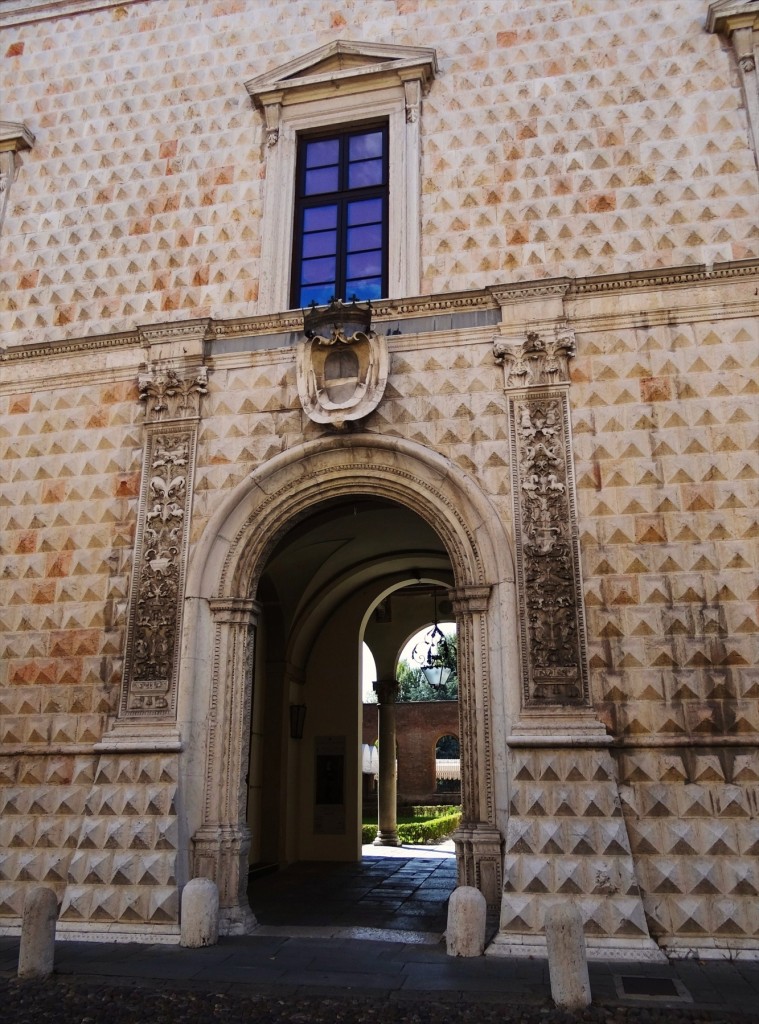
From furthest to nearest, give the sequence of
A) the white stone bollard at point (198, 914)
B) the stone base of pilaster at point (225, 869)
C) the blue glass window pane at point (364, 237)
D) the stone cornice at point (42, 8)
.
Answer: the stone cornice at point (42, 8) → the blue glass window pane at point (364, 237) → the stone base of pilaster at point (225, 869) → the white stone bollard at point (198, 914)

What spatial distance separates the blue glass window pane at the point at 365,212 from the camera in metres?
10.1

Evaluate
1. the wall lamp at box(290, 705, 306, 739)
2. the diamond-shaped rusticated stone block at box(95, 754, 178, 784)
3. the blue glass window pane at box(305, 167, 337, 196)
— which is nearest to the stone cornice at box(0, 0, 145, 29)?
the blue glass window pane at box(305, 167, 337, 196)

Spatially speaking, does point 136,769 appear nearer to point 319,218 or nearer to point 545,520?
point 545,520

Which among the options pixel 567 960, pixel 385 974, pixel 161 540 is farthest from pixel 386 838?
pixel 567 960

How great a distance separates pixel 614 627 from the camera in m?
7.91

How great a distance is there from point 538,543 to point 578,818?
2473 mm

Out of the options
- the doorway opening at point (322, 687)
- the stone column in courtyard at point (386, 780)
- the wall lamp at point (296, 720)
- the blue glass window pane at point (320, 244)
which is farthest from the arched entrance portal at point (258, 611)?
the stone column in courtyard at point (386, 780)

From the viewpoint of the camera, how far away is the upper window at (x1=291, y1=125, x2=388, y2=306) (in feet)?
32.5

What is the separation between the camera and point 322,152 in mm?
10484

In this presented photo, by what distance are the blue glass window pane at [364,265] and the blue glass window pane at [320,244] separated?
0.29 meters

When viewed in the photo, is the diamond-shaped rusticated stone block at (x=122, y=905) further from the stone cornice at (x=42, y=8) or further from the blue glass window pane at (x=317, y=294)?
the stone cornice at (x=42, y=8)

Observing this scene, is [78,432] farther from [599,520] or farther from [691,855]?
[691,855]

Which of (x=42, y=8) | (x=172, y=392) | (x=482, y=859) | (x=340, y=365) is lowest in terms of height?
(x=482, y=859)

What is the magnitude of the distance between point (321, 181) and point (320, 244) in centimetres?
86
